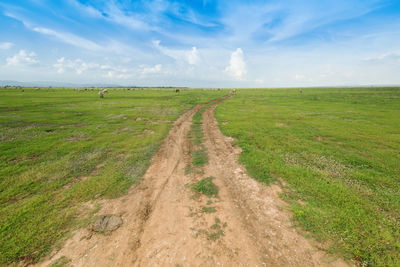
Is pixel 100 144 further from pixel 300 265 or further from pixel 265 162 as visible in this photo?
pixel 300 265

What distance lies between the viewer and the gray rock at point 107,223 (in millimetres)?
5328

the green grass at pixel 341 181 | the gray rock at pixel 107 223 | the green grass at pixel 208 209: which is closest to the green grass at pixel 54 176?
the gray rock at pixel 107 223

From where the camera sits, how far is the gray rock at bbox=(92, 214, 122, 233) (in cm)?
533

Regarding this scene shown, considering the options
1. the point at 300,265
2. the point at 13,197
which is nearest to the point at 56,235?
the point at 13,197

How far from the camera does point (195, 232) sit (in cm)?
521

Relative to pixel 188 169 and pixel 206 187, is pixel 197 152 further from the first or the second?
pixel 206 187

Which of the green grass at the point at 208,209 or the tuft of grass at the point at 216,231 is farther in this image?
the green grass at the point at 208,209

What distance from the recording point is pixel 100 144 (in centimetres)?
1274

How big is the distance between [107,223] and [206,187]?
420cm

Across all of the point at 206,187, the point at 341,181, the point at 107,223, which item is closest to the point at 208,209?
the point at 206,187

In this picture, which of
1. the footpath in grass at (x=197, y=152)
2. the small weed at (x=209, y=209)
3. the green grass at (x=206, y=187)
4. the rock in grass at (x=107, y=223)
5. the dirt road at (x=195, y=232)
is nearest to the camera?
the dirt road at (x=195, y=232)

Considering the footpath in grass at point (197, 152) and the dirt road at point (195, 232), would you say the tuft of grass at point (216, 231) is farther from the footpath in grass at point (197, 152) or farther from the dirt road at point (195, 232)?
the footpath in grass at point (197, 152)

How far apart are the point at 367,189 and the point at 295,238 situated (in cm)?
532

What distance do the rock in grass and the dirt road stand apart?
0.20 m
